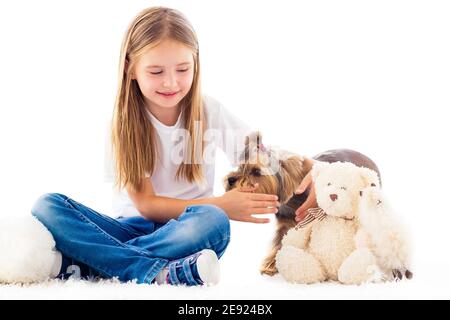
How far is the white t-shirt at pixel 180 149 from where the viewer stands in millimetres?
1888

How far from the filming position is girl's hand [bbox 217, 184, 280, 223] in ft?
5.66

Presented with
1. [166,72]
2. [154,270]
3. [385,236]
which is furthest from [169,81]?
[385,236]

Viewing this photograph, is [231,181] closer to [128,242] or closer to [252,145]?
[252,145]

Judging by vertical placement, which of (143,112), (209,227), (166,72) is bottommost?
(209,227)

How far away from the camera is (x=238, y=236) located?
2.13 m

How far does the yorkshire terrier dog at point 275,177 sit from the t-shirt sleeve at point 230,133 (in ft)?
0.27

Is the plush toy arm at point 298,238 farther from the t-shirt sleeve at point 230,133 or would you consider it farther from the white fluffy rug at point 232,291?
the t-shirt sleeve at point 230,133

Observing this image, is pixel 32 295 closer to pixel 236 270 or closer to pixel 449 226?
pixel 236 270

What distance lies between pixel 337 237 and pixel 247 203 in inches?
9.3

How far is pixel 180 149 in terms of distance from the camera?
1.89 m

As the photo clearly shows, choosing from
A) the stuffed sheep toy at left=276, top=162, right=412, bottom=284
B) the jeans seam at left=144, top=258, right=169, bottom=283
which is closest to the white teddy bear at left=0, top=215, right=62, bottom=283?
the jeans seam at left=144, top=258, right=169, bottom=283

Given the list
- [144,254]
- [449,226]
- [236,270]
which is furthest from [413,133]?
[144,254]

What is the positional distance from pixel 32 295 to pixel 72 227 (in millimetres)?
227

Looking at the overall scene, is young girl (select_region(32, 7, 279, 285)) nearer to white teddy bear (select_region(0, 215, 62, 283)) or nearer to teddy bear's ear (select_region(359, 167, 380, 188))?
white teddy bear (select_region(0, 215, 62, 283))
